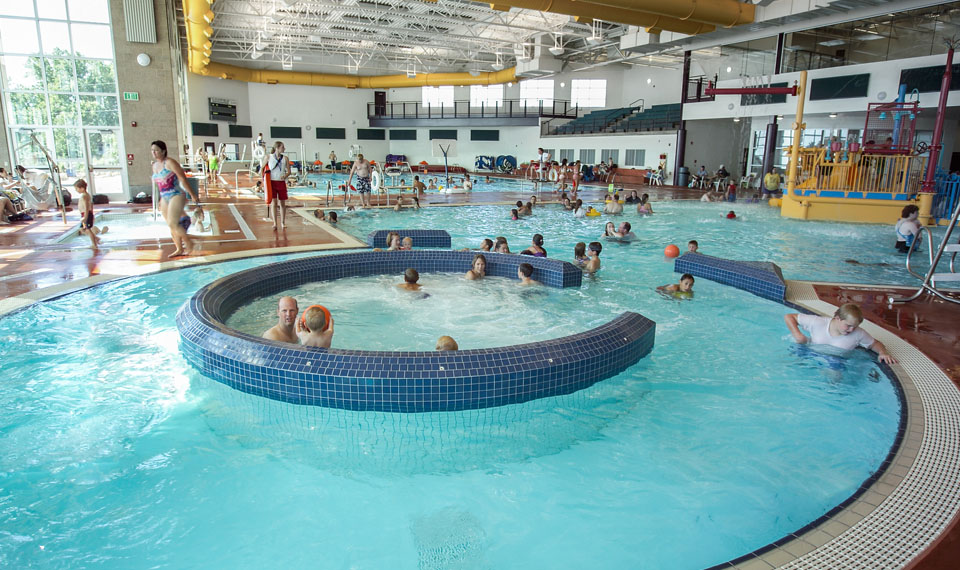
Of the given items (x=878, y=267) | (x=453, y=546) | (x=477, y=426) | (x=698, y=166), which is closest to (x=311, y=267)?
(x=477, y=426)

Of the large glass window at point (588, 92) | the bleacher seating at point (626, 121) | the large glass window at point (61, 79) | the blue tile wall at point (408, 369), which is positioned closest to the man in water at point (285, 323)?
the blue tile wall at point (408, 369)

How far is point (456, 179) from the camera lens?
87.8 feet

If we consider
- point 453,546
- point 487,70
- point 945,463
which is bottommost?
point 453,546

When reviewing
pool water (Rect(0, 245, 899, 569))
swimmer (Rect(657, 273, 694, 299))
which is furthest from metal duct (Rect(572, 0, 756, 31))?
pool water (Rect(0, 245, 899, 569))

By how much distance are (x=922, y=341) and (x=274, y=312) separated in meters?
6.13

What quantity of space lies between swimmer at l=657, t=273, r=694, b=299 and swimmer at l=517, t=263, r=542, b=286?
162 centimetres

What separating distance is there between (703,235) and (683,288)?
18.8ft

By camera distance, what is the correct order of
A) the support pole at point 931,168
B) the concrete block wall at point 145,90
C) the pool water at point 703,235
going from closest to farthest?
the pool water at point 703,235
the support pole at point 931,168
the concrete block wall at point 145,90

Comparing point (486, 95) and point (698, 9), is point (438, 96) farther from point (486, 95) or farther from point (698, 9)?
point (698, 9)

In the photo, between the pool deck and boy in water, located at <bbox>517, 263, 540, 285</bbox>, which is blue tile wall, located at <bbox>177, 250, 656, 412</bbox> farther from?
boy in water, located at <bbox>517, 263, 540, 285</bbox>

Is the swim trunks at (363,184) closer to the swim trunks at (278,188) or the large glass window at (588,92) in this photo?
the swim trunks at (278,188)

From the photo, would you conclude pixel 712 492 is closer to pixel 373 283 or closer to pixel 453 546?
pixel 453 546

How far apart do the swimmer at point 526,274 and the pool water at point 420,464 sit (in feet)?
7.06

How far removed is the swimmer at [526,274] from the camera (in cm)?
697
